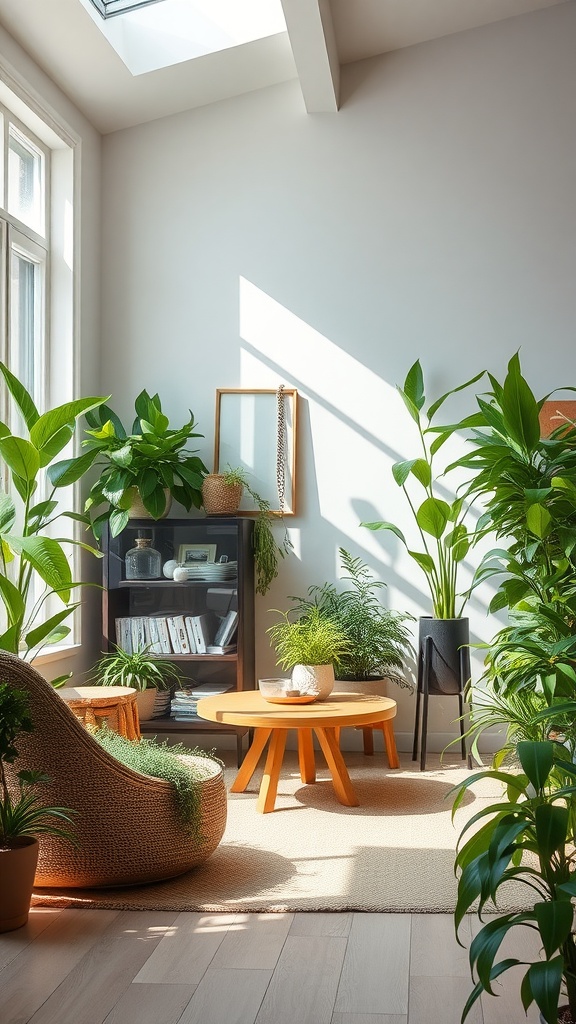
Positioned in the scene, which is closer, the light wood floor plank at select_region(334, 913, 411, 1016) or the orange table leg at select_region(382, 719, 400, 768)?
the light wood floor plank at select_region(334, 913, 411, 1016)

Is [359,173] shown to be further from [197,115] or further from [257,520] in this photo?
[257,520]

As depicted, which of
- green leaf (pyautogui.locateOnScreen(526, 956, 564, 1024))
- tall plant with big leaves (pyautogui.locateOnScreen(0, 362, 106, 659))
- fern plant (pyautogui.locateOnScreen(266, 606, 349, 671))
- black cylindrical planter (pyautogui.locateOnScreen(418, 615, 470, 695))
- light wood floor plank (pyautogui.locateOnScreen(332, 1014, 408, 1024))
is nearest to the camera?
green leaf (pyautogui.locateOnScreen(526, 956, 564, 1024))

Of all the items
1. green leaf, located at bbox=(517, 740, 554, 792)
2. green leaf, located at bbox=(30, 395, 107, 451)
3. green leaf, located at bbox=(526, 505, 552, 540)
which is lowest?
green leaf, located at bbox=(517, 740, 554, 792)

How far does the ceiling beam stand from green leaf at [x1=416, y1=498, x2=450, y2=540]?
2060 millimetres

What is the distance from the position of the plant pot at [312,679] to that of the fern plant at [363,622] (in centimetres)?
49

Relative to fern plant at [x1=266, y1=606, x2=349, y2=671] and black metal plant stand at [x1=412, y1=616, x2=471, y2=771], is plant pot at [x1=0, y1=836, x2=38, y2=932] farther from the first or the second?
black metal plant stand at [x1=412, y1=616, x2=471, y2=771]

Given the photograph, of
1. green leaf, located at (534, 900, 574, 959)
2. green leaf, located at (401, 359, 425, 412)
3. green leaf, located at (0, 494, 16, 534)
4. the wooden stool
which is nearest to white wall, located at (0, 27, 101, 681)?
the wooden stool

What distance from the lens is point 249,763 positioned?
12.7 ft

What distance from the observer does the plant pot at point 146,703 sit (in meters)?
4.43

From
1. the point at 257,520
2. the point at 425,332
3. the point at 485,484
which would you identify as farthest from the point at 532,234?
the point at 257,520

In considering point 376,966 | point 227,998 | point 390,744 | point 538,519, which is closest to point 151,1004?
point 227,998

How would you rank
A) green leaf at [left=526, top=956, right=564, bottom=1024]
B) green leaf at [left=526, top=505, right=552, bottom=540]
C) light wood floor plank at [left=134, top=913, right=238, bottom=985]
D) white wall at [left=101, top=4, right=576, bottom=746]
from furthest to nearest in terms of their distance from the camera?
white wall at [left=101, top=4, right=576, bottom=746] < green leaf at [left=526, top=505, right=552, bottom=540] < light wood floor plank at [left=134, top=913, right=238, bottom=985] < green leaf at [left=526, top=956, right=564, bottom=1024]

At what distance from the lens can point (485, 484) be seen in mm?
3861

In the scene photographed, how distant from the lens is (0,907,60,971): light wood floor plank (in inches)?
90.6
